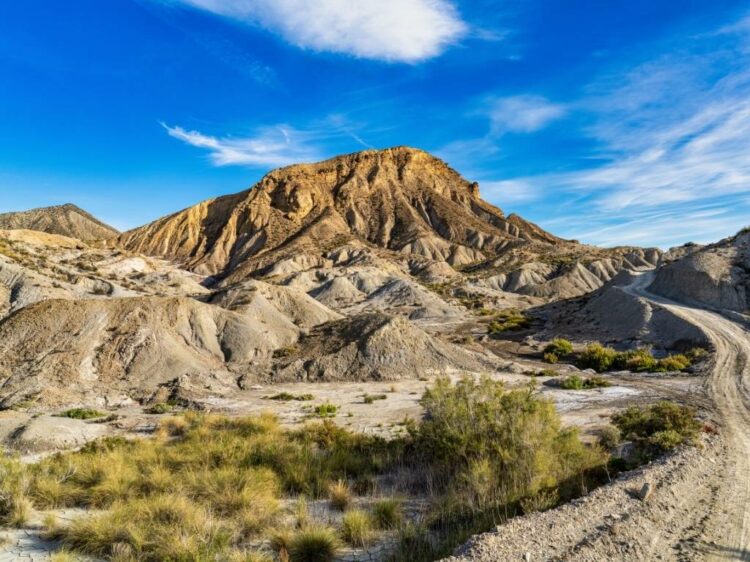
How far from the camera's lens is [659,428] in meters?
11.9

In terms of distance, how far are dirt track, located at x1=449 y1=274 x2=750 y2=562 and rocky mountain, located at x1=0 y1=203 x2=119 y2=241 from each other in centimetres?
16748

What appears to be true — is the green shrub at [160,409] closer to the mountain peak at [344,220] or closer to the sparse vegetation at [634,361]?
the sparse vegetation at [634,361]

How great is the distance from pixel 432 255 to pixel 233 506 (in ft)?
359

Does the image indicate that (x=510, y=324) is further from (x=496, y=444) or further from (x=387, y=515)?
(x=387, y=515)

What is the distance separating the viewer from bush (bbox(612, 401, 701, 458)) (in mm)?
10680

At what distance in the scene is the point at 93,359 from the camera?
81.4 ft

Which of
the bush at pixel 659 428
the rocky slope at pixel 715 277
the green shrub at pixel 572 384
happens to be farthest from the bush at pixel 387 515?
the rocky slope at pixel 715 277

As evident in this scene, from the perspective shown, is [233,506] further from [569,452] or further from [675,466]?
[675,466]

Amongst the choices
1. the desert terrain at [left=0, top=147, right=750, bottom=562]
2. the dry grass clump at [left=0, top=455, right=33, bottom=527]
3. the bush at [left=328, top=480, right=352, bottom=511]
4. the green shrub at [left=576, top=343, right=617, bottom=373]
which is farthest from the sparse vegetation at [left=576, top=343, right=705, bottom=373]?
the dry grass clump at [left=0, top=455, right=33, bottom=527]

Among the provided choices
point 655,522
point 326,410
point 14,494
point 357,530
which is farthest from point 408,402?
point 14,494

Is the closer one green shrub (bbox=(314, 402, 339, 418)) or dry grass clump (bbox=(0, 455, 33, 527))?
dry grass clump (bbox=(0, 455, 33, 527))

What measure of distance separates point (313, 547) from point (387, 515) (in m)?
1.68

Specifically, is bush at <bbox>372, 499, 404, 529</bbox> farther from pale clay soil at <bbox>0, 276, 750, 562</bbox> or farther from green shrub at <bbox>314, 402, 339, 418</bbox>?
green shrub at <bbox>314, 402, 339, 418</bbox>

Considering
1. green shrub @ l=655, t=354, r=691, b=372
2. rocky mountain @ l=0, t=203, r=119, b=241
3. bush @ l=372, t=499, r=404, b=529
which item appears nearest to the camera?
bush @ l=372, t=499, r=404, b=529
